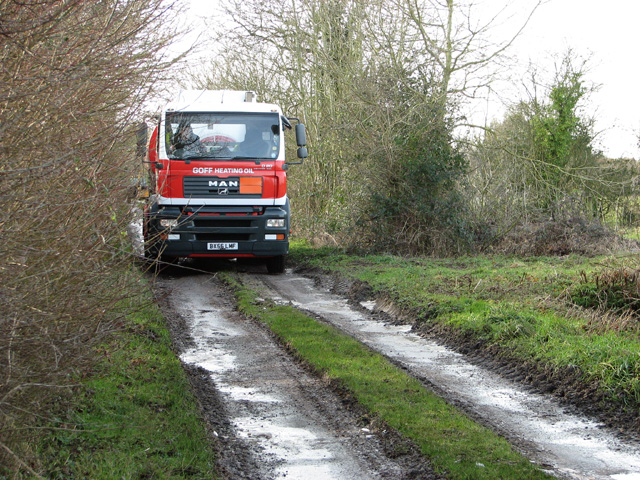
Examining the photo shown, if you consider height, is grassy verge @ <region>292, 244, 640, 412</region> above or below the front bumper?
below

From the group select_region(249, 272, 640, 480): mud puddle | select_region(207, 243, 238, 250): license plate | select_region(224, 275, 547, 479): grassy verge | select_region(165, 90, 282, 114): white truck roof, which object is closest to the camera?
select_region(224, 275, 547, 479): grassy verge

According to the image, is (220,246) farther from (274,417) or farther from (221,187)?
(274,417)

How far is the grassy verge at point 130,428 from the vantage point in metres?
4.56

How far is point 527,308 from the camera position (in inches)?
374

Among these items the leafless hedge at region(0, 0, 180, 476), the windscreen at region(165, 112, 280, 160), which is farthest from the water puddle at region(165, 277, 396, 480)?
the windscreen at region(165, 112, 280, 160)

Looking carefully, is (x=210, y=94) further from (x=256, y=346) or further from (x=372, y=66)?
(x=256, y=346)

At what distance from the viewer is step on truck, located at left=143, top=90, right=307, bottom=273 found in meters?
14.0

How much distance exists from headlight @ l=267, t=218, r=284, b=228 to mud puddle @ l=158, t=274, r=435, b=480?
5.20 m

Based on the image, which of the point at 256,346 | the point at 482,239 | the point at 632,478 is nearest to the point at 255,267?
the point at 482,239

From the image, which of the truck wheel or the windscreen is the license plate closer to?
the truck wheel

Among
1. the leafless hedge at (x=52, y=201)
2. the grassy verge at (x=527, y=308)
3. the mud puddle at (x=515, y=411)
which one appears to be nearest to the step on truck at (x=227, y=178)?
the grassy verge at (x=527, y=308)

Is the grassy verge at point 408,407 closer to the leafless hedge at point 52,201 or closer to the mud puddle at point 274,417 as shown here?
the mud puddle at point 274,417

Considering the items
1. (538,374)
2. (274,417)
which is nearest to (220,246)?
(538,374)

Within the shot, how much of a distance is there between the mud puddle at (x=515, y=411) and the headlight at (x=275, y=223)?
4.53 meters
